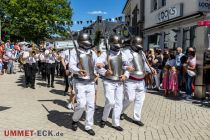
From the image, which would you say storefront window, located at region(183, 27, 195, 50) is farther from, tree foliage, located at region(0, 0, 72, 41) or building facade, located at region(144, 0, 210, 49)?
tree foliage, located at region(0, 0, 72, 41)

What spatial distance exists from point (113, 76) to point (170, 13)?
15.3m

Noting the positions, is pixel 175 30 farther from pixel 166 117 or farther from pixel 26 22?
pixel 26 22

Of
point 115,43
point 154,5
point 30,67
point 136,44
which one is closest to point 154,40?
point 154,5

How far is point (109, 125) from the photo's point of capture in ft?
26.8

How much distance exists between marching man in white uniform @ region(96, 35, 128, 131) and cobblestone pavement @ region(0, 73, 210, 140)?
380mm

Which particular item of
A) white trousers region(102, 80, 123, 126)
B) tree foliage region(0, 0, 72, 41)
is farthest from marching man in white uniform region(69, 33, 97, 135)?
tree foliage region(0, 0, 72, 41)

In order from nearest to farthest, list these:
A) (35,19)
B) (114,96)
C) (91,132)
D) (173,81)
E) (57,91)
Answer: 1. (91,132)
2. (114,96)
3. (173,81)
4. (57,91)
5. (35,19)

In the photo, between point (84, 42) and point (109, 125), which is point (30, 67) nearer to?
point (109, 125)

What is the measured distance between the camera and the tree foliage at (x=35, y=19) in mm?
39969

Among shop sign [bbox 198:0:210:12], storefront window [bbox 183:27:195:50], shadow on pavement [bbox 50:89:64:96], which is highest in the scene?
shop sign [bbox 198:0:210:12]

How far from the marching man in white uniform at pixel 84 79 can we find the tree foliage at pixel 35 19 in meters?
31.3

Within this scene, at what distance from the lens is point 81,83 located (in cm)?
747

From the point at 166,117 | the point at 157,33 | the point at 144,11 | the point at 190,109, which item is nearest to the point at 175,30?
the point at 157,33

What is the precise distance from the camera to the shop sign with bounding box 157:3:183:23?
68.3ft
